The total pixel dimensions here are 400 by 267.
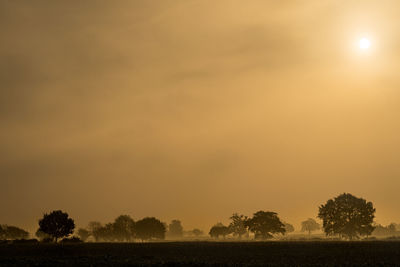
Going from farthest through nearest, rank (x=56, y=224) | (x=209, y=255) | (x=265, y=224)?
(x=265, y=224) → (x=56, y=224) → (x=209, y=255)

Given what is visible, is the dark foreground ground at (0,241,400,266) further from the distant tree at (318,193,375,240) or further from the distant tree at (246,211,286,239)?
the distant tree at (246,211,286,239)

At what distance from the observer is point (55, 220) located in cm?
14212

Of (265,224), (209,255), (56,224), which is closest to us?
(209,255)

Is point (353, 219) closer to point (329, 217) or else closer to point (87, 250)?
point (329, 217)

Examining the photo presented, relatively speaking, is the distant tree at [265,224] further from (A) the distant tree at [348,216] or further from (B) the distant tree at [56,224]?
(B) the distant tree at [56,224]

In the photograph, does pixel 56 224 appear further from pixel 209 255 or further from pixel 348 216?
pixel 348 216

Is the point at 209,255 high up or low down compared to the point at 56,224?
down

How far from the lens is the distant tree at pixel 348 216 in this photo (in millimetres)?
139250

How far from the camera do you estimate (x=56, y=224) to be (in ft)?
464

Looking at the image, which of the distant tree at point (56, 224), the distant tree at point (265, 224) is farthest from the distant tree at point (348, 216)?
the distant tree at point (56, 224)

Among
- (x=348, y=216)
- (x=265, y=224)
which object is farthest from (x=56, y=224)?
(x=348, y=216)

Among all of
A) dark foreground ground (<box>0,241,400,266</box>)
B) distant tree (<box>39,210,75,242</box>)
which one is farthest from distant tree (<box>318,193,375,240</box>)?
distant tree (<box>39,210,75,242</box>)

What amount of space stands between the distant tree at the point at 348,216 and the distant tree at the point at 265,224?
21.8 metres

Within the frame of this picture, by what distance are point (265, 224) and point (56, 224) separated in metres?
75.9
